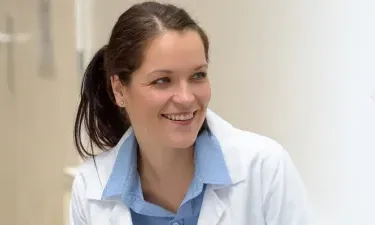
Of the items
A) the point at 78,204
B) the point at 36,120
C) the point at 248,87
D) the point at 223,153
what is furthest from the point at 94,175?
the point at 36,120

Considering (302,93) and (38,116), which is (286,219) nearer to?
(302,93)

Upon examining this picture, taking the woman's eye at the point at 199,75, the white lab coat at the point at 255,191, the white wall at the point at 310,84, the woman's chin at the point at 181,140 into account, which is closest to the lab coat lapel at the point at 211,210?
the white lab coat at the point at 255,191

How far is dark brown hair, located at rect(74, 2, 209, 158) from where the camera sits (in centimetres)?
107

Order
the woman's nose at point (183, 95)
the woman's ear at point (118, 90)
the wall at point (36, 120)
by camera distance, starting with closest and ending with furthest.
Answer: the woman's nose at point (183, 95), the woman's ear at point (118, 90), the wall at point (36, 120)

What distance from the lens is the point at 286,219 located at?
1.09 m

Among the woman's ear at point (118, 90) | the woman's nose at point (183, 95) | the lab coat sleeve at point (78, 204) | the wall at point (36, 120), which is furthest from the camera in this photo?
the wall at point (36, 120)

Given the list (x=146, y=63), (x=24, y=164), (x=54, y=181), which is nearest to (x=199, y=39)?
(x=146, y=63)

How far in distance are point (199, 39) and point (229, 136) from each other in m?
0.21

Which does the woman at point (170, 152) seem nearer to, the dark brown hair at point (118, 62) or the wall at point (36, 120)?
the dark brown hair at point (118, 62)

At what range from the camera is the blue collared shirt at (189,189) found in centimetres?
112

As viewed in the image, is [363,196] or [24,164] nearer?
[363,196]

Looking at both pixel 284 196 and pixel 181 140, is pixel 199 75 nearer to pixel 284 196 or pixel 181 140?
pixel 181 140

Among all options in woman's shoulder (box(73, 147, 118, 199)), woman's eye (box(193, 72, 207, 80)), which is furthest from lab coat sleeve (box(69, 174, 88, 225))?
woman's eye (box(193, 72, 207, 80))

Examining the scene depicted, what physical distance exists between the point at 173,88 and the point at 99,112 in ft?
0.94
